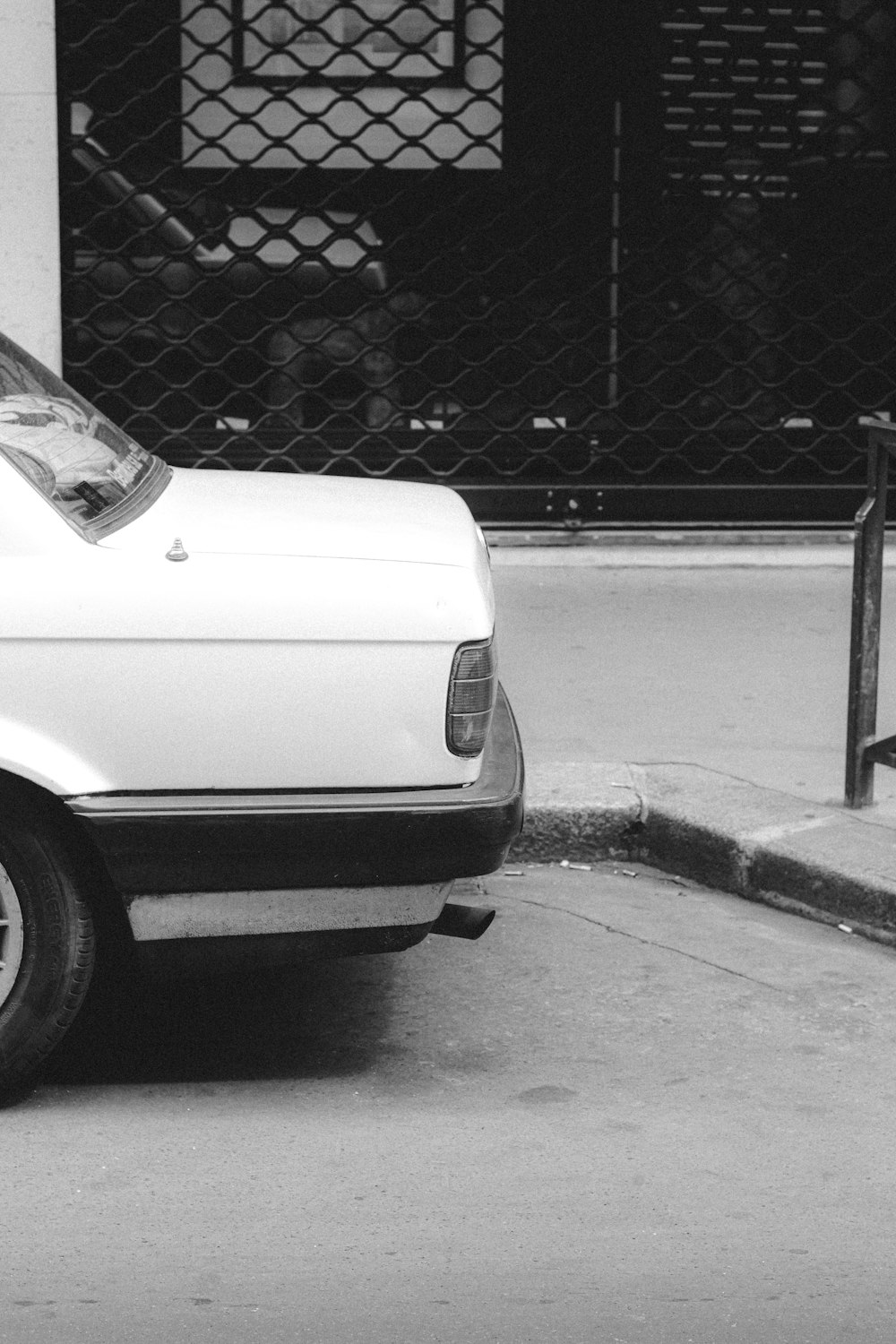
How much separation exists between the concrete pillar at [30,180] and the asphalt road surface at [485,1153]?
487cm

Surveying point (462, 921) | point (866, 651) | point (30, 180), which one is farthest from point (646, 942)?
point (30, 180)

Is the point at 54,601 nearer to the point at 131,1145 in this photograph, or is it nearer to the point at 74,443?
the point at 74,443

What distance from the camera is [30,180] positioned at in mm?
8523

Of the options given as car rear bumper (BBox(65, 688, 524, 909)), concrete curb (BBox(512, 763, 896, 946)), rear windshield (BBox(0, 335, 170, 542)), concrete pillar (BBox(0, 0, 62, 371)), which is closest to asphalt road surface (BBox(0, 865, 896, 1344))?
concrete curb (BBox(512, 763, 896, 946))

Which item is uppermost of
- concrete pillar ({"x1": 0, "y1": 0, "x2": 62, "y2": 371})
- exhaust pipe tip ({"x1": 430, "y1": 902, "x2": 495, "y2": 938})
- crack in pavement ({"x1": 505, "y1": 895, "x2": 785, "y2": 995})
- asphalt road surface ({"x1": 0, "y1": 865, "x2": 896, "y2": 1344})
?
concrete pillar ({"x1": 0, "y1": 0, "x2": 62, "y2": 371})

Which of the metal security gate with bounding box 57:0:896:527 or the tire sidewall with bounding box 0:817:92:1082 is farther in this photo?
the metal security gate with bounding box 57:0:896:527

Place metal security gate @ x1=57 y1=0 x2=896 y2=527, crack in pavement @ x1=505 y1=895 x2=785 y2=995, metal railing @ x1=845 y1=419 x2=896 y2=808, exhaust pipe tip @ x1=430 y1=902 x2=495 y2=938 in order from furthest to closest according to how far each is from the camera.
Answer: metal security gate @ x1=57 y1=0 x2=896 y2=527 → metal railing @ x1=845 y1=419 x2=896 y2=808 → crack in pavement @ x1=505 y1=895 x2=785 y2=995 → exhaust pipe tip @ x1=430 y1=902 x2=495 y2=938

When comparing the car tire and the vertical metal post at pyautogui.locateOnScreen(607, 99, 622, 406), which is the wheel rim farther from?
the vertical metal post at pyautogui.locateOnScreen(607, 99, 622, 406)

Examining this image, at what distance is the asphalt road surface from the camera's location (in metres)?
3.01

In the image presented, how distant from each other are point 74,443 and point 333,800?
105 cm

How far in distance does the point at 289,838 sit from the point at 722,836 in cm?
188

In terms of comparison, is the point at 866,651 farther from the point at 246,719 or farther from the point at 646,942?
the point at 246,719

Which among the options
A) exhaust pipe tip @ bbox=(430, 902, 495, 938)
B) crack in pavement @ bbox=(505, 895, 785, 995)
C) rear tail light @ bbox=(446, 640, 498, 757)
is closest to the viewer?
rear tail light @ bbox=(446, 640, 498, 757)

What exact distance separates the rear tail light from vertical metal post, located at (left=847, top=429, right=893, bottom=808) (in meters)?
1.93
